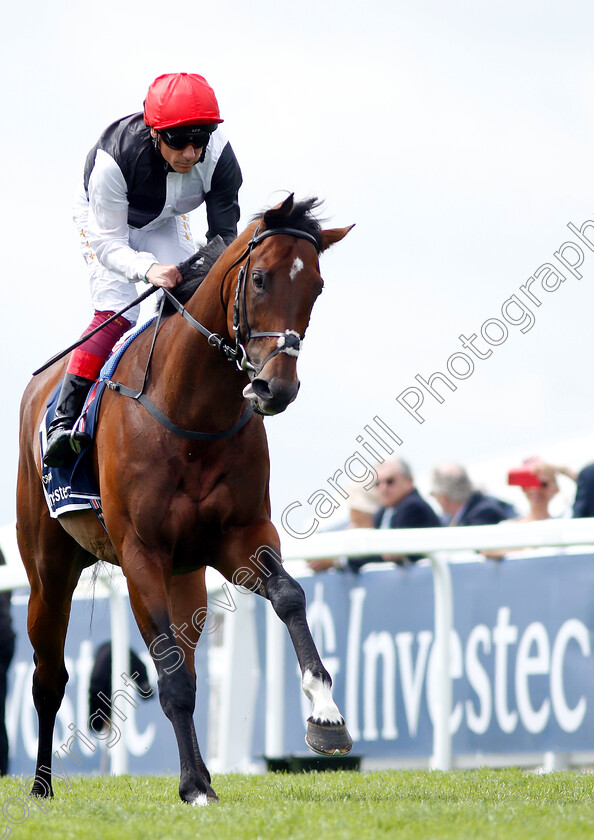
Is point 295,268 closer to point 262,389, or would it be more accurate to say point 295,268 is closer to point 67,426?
point 262,389

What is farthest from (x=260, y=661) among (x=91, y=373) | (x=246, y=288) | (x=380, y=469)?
(x=246, y=288)

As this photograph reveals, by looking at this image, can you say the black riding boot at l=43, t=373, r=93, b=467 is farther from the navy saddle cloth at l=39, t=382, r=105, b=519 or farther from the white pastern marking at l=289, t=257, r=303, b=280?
the white pastern marking at l=289, t=257, r=303, b=280

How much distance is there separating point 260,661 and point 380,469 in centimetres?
156

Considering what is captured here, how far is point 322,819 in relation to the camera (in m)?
4.05

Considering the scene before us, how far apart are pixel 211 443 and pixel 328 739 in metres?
1.33

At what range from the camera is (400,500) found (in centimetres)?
838

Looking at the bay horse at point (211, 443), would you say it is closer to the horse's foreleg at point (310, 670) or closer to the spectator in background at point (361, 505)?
the horse's foreleg at point (310, 670)

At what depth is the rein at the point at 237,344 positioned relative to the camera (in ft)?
15.0

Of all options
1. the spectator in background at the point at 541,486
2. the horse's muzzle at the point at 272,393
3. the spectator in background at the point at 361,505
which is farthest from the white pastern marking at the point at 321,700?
the spectator in background at the point at 361,505

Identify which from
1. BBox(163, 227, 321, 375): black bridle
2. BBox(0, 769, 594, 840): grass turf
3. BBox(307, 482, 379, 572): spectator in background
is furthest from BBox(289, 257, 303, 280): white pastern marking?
BBox(307, 482, 379, 572): spectator in background

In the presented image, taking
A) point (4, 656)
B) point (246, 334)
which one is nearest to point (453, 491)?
point (4, 656)

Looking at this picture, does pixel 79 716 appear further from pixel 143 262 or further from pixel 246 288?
pixel 246 288

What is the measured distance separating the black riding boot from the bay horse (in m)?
0.12

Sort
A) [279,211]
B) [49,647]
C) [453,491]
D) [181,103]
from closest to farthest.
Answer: [279,211] → [181,103] → [49,647] → [453,491]
